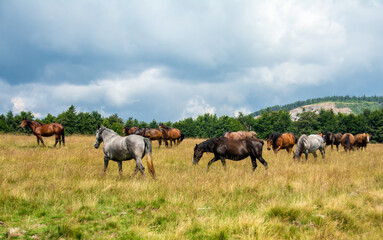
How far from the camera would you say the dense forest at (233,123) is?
205ft

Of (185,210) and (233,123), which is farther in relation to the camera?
(233,123)

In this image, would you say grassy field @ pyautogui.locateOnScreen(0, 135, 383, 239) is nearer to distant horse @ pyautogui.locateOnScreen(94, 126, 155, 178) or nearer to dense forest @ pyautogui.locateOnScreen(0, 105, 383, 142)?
distant horse @ pyautogui.locateOnScreen(94, 126, 155, 178)

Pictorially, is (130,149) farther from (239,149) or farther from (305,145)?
(305,145)

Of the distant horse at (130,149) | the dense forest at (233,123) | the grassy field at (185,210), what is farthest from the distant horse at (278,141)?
the dense forest at (233,123)

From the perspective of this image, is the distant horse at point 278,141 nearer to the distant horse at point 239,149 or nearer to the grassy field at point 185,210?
the distant horse at point 239,149

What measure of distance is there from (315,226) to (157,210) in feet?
11.0

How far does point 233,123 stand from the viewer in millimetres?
84125

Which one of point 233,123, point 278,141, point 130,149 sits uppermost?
point 233,123

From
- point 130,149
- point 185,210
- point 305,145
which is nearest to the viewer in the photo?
point 185,210

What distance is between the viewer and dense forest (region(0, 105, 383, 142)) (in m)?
62.4

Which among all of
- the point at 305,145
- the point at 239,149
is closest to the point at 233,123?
the point at 305,145

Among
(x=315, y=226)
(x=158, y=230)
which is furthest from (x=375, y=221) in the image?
(x=158, y=230)

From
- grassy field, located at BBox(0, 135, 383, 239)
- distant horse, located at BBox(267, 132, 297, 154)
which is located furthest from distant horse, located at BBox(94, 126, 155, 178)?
distant horse, located at BBox(267, 132, 297, 154)

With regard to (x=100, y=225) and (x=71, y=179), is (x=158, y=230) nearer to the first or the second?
(x=100, y=225)
